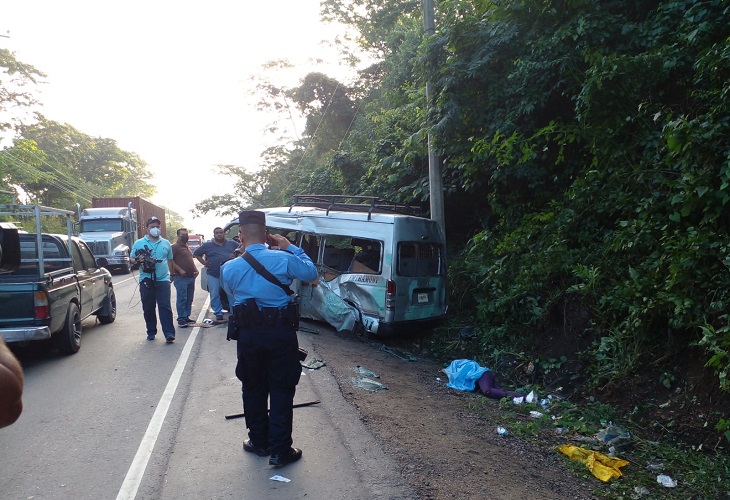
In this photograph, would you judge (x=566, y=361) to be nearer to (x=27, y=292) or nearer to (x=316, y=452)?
(x=316, y=452)

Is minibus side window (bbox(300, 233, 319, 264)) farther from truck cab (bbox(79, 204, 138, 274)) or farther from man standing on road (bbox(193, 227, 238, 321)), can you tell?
truck cab (bbox(79, 204, 138, 274))

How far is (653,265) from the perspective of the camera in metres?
6.46

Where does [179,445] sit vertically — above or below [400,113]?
below

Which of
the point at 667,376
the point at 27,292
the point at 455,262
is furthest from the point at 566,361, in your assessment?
the point at 27,292

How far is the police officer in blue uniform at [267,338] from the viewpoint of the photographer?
4176mm

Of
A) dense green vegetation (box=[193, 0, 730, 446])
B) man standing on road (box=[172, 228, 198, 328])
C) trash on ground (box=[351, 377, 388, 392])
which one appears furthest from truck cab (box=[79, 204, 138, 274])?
trash on ground (box=[351, 377, 388, 392])

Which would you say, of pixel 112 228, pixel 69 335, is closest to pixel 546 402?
pixel 69 335

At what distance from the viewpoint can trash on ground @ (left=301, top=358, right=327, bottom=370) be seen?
7125 mm

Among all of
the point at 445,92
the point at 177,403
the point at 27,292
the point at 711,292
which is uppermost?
the point at 445,92

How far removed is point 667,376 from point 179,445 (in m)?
4.99

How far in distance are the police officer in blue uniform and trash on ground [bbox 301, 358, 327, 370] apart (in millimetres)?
2720

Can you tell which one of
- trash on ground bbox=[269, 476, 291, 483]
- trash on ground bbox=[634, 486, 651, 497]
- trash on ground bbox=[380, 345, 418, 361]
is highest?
trash on ground bbox=[269, 476, 291, 483]

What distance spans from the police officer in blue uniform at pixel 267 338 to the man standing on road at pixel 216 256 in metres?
5.69

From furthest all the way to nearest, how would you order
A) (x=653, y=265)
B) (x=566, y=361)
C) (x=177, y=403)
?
(x=566, y=361) → (x=653, y=265) → (x=177, y=403)
